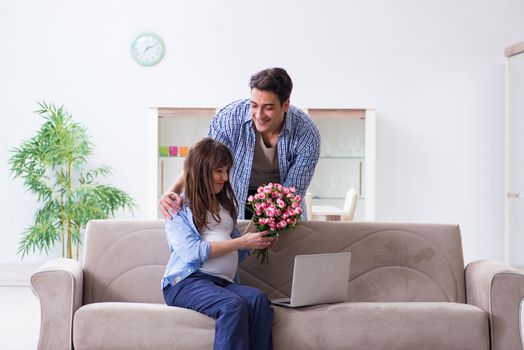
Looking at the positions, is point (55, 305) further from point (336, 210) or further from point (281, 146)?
point (336, 210)

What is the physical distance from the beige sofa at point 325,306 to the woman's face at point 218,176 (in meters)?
0.49

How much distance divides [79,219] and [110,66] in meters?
1.40

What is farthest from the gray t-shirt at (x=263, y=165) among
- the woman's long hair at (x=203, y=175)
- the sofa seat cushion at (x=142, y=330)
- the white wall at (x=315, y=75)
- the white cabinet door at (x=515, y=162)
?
the white cabinet door at (x=515, y=162)

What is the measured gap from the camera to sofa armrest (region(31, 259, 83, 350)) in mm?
2928

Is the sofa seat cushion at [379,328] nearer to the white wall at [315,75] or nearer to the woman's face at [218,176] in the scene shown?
the woman's face at [218,176]

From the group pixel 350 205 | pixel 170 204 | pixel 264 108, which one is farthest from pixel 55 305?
pixel 350 205

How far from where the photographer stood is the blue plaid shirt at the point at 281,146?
344 centimetres

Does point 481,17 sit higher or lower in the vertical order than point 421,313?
higher

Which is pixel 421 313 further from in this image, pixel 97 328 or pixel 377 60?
pixel 377 60

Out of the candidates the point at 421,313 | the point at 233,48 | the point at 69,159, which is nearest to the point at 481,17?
the point at 233,48

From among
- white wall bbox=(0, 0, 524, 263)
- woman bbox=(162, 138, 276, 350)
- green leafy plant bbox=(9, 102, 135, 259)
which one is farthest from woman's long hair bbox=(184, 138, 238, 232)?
white wall bbox=(0, 0, 524, 263)

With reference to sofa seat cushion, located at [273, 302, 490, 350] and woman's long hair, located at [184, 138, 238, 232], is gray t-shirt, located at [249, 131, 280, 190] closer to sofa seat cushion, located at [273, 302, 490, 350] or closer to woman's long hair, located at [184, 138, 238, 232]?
woman's long hair, located at [184, 138, 238, 232]

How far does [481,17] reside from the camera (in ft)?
21.5

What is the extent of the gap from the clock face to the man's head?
3400 mm
